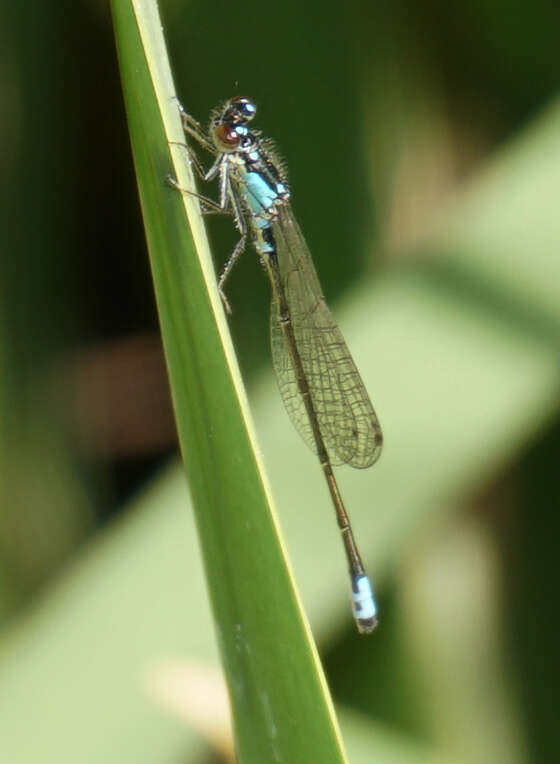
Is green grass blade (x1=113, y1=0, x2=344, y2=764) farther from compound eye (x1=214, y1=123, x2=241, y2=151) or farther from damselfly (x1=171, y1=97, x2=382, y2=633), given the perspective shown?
compound eye (x1=214, y1=123, x2=241, y2=151)

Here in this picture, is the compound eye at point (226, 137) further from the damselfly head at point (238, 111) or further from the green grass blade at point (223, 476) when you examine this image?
the green grass blade at point (223, 476)

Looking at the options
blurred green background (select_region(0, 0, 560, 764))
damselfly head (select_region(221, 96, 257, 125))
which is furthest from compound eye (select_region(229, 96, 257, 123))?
blurred green background (select_region(0, 0, 560, 764))

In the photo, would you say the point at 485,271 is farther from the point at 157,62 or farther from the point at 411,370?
the point at 157,62

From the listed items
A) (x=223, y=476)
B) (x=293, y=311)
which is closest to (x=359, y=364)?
(x=293, y=311)

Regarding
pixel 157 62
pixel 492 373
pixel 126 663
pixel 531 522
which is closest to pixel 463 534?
pixel 531 522

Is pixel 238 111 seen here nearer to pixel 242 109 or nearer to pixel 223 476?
pixel 242 109

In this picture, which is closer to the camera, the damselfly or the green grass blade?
the green grass blade
